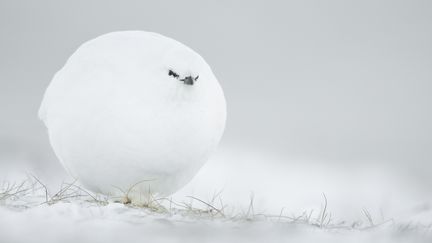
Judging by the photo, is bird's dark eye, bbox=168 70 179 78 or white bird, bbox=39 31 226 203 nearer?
white bird, bbox=39 31 226 203

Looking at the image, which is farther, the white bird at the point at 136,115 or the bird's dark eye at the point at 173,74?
the bird's dark eye at the point at 173,74

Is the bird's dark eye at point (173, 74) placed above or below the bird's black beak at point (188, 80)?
above

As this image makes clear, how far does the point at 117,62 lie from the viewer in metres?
5.43

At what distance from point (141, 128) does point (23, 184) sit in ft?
4.77

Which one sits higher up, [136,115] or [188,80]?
[188,80]

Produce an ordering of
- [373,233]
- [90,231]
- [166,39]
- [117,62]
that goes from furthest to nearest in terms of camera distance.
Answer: [166,39]
[117,62]
[373,233]
[90,231]

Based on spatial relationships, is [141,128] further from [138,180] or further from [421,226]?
[421,226]

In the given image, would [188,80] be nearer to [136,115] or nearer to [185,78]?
[185,78]

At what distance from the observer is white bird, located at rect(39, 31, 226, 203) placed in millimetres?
5184

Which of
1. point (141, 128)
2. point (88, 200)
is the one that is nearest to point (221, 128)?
point (141, 128)

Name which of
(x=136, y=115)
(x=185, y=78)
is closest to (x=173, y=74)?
(x=185, y=78)

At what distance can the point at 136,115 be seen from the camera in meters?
5.13

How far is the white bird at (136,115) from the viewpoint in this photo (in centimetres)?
518

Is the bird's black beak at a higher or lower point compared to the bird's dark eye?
lower
